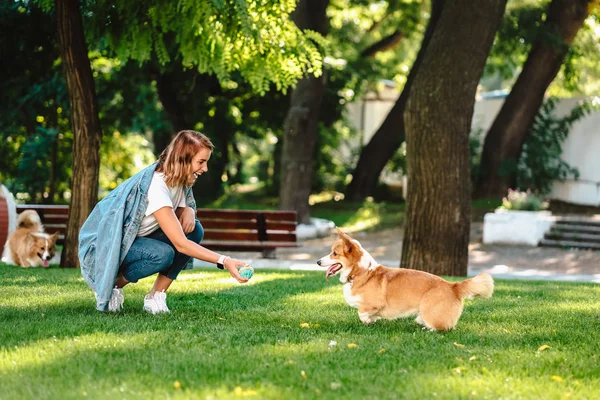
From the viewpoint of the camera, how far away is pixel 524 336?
638cm

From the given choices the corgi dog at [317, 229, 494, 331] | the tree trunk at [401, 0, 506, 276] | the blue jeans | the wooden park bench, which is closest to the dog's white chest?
the corgi dog at [317, 229, 494, 331]

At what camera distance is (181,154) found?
6.44 metres

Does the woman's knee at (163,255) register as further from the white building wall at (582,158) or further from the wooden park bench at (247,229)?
the white building wall at (582,158)

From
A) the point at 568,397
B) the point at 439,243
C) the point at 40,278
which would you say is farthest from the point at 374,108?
the point at 568,397

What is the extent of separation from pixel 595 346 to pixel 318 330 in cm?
195

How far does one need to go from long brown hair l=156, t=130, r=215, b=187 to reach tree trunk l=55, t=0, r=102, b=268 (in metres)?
4.22

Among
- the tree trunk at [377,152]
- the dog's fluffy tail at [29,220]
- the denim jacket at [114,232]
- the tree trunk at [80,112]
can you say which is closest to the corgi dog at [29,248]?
the dog's fluffy tail at [29,220]

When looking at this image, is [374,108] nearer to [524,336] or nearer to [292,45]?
[292,45]

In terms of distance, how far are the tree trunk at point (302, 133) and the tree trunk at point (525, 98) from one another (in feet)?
16.1

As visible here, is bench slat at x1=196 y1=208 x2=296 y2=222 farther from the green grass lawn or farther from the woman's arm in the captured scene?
the woman's arm

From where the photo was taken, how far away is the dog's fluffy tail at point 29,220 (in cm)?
1172

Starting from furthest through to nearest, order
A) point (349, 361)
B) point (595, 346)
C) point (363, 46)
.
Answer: point (363, 46)
point (595, 346)
point (349, 361)

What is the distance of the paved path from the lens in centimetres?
1374

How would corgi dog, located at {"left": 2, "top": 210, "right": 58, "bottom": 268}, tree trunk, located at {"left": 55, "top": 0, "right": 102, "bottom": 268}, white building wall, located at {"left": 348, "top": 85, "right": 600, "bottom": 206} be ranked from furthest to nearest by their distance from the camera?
1. white building wall, located at {"left": 348, "top": 85, "right": 600, "bottom": 206}
2. corgi dog, located at {"left": 2, "top": 210, "right": 58, "bottom": 268}
3. tree trunk, located at {"left": 55, "top": 0, "right": 102, "bottom": 268}
